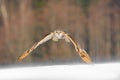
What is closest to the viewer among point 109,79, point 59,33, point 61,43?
point 109,79

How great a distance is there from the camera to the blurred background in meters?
1.40

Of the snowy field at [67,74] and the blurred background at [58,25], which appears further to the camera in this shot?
the blurred background at [58,25]

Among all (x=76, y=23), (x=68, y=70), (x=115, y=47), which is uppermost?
(x=68, y=70)

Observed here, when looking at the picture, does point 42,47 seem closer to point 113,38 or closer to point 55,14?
point 55,14

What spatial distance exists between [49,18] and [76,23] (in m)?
0.14

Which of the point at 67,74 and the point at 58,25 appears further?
the point at 58,25

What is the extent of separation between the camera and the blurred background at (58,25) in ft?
4.60

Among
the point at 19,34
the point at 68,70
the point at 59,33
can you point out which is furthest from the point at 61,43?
the point at 68,70

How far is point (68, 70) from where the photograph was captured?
2.12 feet

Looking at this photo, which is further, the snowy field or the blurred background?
the blurred background

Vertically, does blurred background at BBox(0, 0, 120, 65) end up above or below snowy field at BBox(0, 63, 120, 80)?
below

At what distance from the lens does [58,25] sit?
1434 mm

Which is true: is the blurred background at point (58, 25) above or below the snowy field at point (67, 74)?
below

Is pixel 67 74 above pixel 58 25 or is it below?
above
